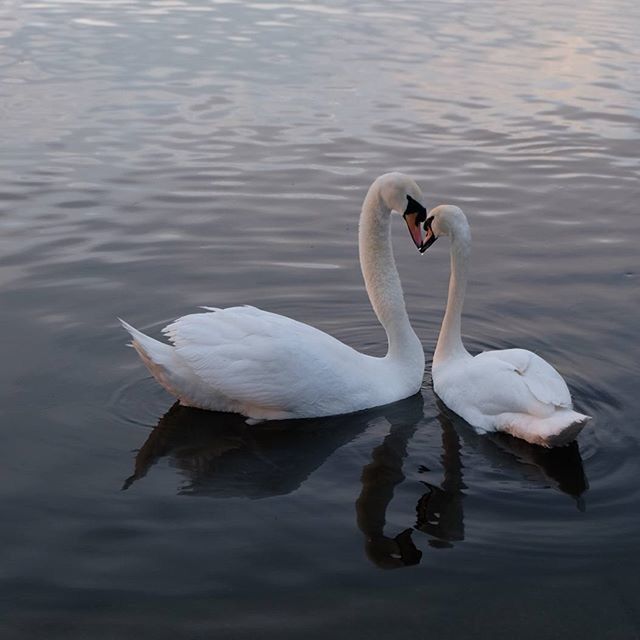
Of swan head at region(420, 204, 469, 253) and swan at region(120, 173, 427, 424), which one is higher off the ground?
swan head at region(420, 204, 469, 253)

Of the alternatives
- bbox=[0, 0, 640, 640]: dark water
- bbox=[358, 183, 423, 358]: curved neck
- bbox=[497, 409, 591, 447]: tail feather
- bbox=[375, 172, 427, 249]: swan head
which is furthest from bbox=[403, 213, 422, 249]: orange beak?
bbox=[497, 409, 591, 447]: tail feather

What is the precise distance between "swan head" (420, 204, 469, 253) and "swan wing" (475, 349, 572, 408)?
39.7 inches

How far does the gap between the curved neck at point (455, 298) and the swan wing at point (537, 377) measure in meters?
0.43

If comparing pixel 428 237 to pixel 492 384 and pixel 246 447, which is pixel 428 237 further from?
pixel 246 447

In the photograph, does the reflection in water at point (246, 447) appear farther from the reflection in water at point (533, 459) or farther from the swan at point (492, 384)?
the reflection in water at point (533, 459)

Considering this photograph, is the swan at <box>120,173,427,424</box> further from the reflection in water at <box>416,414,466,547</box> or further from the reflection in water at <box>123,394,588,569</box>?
the reflection in water at <box>416,414,466,547</box>

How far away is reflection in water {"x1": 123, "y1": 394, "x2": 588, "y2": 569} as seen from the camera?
619 centimetres

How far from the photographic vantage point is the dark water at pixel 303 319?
5496 mm

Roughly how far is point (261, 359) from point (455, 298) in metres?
1.69

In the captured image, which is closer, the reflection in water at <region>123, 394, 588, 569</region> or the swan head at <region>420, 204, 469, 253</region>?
the reflection in water at <region>123, 394, 588, 569</region>

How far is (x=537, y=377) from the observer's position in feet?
23.5

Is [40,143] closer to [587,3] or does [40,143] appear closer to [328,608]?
[328,608]

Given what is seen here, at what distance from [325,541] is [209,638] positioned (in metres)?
1.03

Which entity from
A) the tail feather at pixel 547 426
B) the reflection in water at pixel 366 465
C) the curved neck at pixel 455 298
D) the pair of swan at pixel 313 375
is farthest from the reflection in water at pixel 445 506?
the curved neck at pixel 455 298
